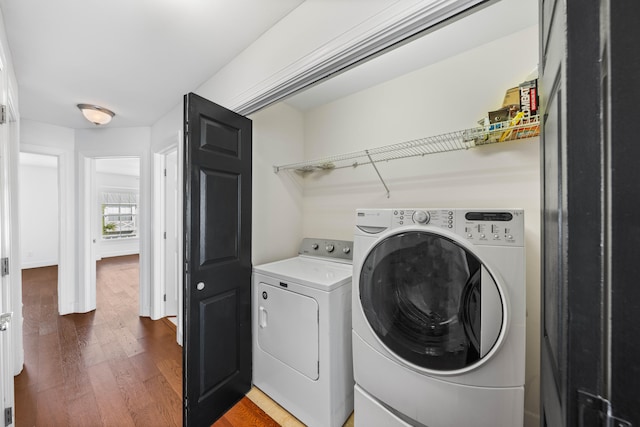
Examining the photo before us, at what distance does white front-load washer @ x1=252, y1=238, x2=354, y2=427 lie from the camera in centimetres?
137

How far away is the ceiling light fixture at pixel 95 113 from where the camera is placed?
2.35 metres

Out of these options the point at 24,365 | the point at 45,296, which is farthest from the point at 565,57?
the point at 45,296

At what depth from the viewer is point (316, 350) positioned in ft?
4.57

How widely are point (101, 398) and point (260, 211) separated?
1.70m

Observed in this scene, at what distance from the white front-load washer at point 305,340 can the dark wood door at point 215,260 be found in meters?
0.14

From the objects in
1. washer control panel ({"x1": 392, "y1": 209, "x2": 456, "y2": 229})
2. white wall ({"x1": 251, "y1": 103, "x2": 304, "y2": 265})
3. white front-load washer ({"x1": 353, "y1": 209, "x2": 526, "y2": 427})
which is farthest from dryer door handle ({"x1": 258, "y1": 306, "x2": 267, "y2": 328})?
washer control panel ({"x1": 392, "y1": 209, "x2": 456, "y2": 229})

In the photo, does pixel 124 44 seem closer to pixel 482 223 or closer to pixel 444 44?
pixel 444 44

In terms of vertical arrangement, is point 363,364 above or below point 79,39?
below

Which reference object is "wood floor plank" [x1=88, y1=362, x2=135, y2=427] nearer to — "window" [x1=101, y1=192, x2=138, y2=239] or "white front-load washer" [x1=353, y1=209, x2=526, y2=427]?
"white front-load washer" [x1=353, y1=209, x2=526, y2=427]

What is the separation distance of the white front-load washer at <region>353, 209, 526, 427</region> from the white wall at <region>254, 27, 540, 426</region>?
0.64 m

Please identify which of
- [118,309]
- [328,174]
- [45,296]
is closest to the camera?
[328,174]

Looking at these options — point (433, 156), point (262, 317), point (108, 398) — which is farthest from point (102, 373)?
point (433, 156)

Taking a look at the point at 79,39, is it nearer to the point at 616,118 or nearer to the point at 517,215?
the point at 616,118

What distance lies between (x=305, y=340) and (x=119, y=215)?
7.64m
